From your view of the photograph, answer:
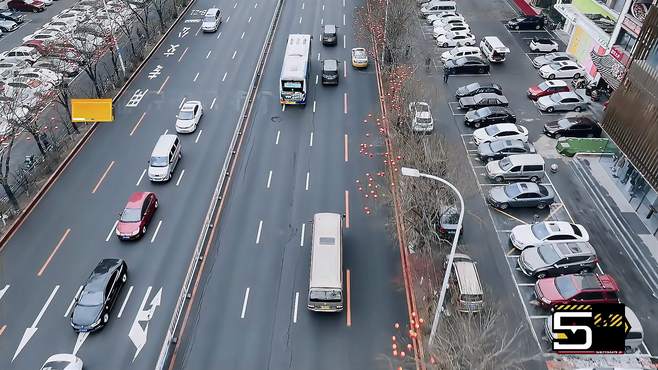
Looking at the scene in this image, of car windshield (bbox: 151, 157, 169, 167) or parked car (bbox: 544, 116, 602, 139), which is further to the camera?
parked car (bbox: 544, 116, 602, 139)

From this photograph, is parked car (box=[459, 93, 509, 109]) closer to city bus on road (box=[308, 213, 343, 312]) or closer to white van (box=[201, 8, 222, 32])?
city bus on road (box=[308, 213, 343, 312])

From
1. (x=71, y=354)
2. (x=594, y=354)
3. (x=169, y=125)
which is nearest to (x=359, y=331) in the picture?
(x=594, y=354)

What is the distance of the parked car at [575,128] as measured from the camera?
4681 centimetres

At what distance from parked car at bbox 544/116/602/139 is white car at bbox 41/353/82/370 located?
44.0 metres

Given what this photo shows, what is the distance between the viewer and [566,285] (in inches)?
1249

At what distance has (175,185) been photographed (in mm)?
42031

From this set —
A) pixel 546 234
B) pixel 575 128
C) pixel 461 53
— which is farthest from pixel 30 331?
pixel 461 53

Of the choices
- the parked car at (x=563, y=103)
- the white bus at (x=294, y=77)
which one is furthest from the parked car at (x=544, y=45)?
the white bus at (x=294, y=77)

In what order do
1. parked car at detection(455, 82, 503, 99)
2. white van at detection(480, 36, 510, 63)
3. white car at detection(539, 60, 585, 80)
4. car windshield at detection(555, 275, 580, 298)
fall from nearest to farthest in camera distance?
car windshield at detection(555, 275, 580, 298)
parked car at detection(455, 82, 503, 99)
white car at detection(539, 60, 585, 80)
white van at detection(480, 36, 510, 63)

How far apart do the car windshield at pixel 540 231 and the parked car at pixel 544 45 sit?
3495 cm

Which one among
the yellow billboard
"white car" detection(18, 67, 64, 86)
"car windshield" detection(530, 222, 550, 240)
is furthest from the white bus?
"car windshield" detection(530, 222, 550, 240)

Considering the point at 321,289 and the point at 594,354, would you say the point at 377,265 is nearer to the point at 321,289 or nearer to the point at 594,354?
the point at 321,289

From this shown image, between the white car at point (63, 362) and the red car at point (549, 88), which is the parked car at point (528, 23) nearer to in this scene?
the red car at point (549, 88)

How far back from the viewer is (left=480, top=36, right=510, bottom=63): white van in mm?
59344
